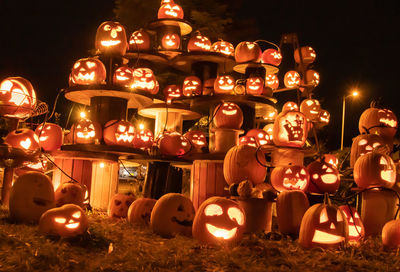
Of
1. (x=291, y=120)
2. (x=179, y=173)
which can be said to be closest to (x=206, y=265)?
(x=291, y=120)

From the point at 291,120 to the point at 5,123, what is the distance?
11.2 m

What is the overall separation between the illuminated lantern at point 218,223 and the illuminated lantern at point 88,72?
398 cm

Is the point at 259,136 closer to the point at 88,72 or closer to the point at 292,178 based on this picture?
the point at 292,178

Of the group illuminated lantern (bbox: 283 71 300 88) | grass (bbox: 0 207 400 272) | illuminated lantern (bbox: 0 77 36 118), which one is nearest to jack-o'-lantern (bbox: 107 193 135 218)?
grass (bbox: 0 207 400 272)

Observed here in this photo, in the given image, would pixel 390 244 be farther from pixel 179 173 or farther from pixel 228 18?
pixel 228 18

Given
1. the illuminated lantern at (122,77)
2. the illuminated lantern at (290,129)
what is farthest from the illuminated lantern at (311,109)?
the illuminated lantern at (122,77)

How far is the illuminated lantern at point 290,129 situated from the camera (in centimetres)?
704

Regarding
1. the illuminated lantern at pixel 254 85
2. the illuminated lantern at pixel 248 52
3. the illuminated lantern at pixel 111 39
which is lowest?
the illuminated lantern at pixel 254 85

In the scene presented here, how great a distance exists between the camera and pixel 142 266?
4102 mm

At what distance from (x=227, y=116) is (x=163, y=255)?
384cm

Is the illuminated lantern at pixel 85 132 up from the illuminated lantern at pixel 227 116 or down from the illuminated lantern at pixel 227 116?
down

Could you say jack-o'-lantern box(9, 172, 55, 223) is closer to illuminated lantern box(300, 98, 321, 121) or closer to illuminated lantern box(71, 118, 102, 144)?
illuminated lantern box(71, 118, 102, 144)

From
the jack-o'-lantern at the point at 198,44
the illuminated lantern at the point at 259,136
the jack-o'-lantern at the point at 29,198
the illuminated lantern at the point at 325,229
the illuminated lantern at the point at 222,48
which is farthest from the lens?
the illuminated lantern at the point at 222,48

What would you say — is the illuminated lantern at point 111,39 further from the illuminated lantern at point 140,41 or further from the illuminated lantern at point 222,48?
the illuminated lantern at point 222,48
